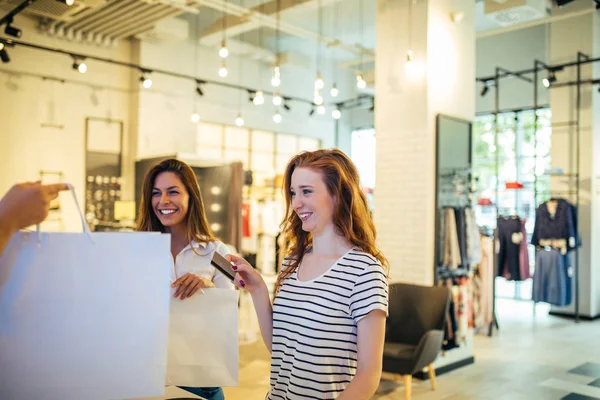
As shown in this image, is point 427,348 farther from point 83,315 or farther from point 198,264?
point 83,315

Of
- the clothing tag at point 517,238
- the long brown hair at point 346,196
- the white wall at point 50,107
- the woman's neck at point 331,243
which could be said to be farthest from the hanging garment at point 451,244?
the white wall at point 50,107

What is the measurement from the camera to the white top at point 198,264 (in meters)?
2.03

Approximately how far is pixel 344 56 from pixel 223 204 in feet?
21.3

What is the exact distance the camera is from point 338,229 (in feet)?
5.48

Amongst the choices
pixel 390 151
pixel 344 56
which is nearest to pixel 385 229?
pixel 390 151

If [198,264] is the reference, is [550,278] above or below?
below

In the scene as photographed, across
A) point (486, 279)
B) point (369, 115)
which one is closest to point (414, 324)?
point (486, 279)

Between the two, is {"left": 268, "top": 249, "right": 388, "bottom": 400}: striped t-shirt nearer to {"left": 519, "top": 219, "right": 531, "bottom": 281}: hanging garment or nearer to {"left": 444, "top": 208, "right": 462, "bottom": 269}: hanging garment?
{"left": 444, "top": 208, "right": 462, "bottom": 269}: hanging garment

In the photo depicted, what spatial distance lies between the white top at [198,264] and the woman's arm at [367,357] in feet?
2.26

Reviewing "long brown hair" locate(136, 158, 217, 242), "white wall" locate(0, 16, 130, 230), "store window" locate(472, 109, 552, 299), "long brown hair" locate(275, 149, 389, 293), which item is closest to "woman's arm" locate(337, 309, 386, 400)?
"long brown hair" locate(275, 149, 389, 293)

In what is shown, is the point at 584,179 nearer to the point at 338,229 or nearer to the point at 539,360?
the point at 539,360

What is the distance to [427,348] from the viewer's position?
4578 millimetres

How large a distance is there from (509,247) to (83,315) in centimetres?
781

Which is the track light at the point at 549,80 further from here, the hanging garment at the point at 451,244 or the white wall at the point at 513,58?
the hanging garment at the point at 451,244
